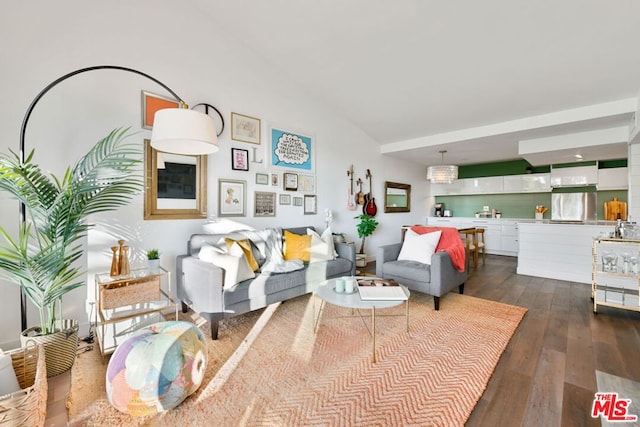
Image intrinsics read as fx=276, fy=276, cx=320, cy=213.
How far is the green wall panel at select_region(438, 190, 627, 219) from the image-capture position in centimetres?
557

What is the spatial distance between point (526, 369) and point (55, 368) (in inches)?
124

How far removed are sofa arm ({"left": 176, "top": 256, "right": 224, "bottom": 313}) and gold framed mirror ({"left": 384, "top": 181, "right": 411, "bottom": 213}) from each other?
4280 millimetres

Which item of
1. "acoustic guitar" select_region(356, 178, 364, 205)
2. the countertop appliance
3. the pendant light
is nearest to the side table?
"acoustic guitar" select_region(356, 178, 364, 205)

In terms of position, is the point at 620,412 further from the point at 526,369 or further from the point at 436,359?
the point at 436,359

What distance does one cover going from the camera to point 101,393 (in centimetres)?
166

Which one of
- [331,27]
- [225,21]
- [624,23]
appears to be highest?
[225,21]

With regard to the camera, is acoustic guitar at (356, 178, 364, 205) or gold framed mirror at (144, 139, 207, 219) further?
acoustic guitar at (356, 178, 364, 205)

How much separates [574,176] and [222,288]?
6.96 meters

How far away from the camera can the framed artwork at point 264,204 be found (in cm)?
363

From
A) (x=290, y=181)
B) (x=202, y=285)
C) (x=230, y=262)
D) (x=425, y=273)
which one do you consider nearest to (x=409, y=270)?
(x=425, y=273)

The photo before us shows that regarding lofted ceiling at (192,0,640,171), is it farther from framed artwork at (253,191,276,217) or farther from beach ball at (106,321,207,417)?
beach ball at (106,321,207,417)

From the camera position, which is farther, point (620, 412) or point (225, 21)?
point (225, 21)

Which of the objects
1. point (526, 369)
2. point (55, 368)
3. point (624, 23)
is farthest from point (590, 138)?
point (55, 368)

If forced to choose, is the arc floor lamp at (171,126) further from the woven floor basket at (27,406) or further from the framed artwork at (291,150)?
the framed artwork at (291,150)
